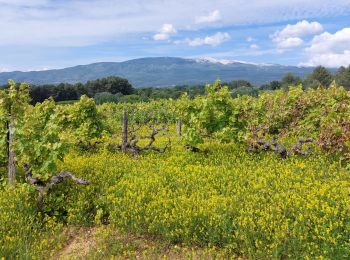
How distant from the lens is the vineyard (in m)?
7.12

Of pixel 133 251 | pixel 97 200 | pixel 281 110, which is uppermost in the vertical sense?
pixel 281 110

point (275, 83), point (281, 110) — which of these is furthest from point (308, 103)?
point (275, 83)

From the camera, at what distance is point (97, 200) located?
356 inches

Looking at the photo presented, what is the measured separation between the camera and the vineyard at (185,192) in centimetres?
712

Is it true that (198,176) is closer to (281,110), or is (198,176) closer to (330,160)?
(330,160)

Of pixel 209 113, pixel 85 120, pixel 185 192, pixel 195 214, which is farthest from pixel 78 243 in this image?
pixel 85 120

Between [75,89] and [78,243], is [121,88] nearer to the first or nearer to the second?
[75,89]

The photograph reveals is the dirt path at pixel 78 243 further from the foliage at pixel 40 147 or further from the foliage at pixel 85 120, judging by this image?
the foliage at pixel 85 120

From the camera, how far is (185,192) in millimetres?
9195

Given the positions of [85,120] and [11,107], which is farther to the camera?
[85,120]

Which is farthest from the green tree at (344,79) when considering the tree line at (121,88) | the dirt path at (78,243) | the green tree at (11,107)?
the dirt path at (78,243)

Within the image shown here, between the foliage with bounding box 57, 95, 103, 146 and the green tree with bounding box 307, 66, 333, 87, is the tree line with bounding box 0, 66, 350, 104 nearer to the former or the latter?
the green tree with bounding box 307, 66, 333, 87

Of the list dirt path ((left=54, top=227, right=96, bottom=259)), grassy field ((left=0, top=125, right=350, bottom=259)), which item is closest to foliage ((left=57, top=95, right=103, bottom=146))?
grassy field ((left=0, top=125, right=350, bottom=259))

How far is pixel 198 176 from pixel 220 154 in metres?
2.74
